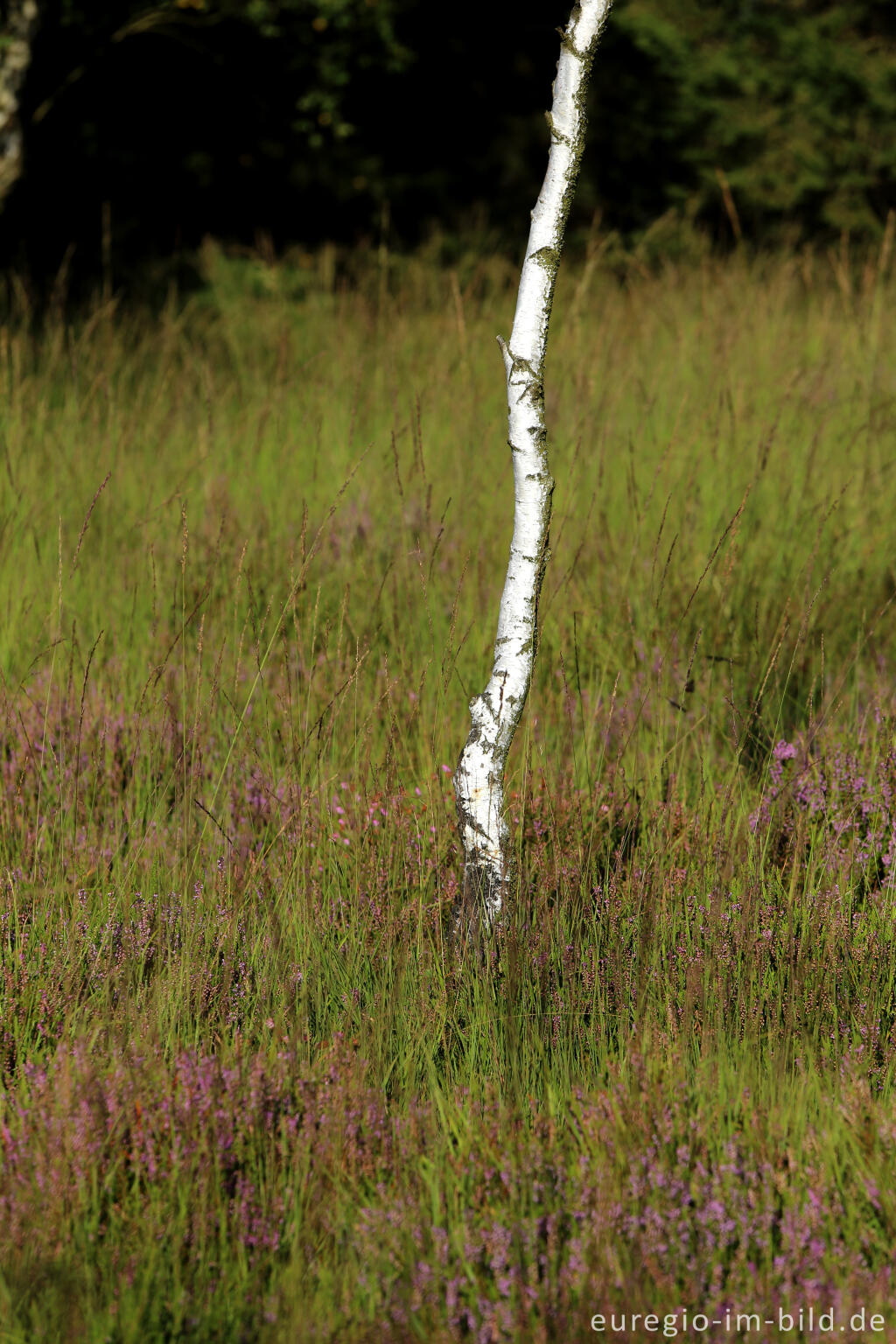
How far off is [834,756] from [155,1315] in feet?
6.96

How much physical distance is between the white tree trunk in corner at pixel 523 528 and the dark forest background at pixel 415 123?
570 centimetres

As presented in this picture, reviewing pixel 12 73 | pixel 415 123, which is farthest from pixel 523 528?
pixel 415 123

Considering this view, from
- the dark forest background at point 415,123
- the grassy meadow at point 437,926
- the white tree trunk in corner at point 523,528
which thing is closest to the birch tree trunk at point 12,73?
the dark forest background at point 415,123

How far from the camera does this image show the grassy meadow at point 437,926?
171cm

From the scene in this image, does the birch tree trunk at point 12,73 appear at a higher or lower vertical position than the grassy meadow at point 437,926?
higher

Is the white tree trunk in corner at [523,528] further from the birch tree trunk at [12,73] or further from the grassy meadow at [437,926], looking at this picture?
the birch tree trunk at [12,73]

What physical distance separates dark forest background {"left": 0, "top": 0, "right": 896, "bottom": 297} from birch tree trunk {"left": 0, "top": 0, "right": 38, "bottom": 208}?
0.56 feet

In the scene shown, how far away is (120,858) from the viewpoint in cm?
277

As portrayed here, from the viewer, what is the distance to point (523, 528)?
7.86 feet

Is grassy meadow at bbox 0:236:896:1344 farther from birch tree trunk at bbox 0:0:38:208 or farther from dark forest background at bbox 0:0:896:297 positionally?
dark forest background at bbox 0:0:896:297

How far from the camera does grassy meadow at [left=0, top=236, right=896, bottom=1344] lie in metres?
1.71

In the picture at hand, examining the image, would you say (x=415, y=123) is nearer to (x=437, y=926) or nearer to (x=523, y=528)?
(x=523, y=528)

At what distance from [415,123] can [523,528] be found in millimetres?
9711

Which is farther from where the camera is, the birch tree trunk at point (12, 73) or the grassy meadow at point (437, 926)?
the birch tree trunk at point (12, 73)
